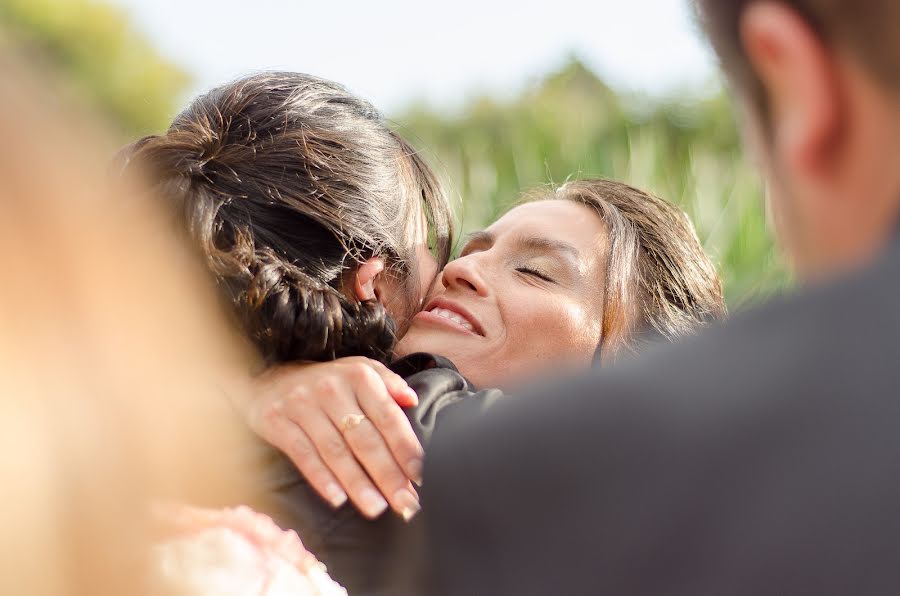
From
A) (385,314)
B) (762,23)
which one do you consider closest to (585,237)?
(385,314)

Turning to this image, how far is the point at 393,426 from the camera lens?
2361 millimetres

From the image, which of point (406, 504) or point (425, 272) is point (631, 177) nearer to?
point (425, 272)

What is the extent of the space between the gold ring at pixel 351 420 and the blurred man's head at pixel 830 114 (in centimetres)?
133

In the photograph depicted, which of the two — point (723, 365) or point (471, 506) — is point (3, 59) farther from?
point (723, 365)

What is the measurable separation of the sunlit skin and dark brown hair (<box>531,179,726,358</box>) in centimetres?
5

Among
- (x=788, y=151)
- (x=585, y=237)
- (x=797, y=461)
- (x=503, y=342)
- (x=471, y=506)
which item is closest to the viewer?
(x=797, y=461)

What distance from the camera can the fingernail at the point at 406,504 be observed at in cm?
229

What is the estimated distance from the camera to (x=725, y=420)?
33.4 inches

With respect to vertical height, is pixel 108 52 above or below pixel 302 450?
below

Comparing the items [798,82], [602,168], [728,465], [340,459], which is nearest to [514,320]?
[340,459]

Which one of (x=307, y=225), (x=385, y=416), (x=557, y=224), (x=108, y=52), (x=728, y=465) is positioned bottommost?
(x=108, y=52)

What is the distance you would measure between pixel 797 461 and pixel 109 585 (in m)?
0.77

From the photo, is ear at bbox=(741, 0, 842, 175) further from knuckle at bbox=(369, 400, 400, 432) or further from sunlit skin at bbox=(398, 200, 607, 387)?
sunlit skin at bbox=(398, 200, 607, 387)

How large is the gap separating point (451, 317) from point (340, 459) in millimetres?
761
